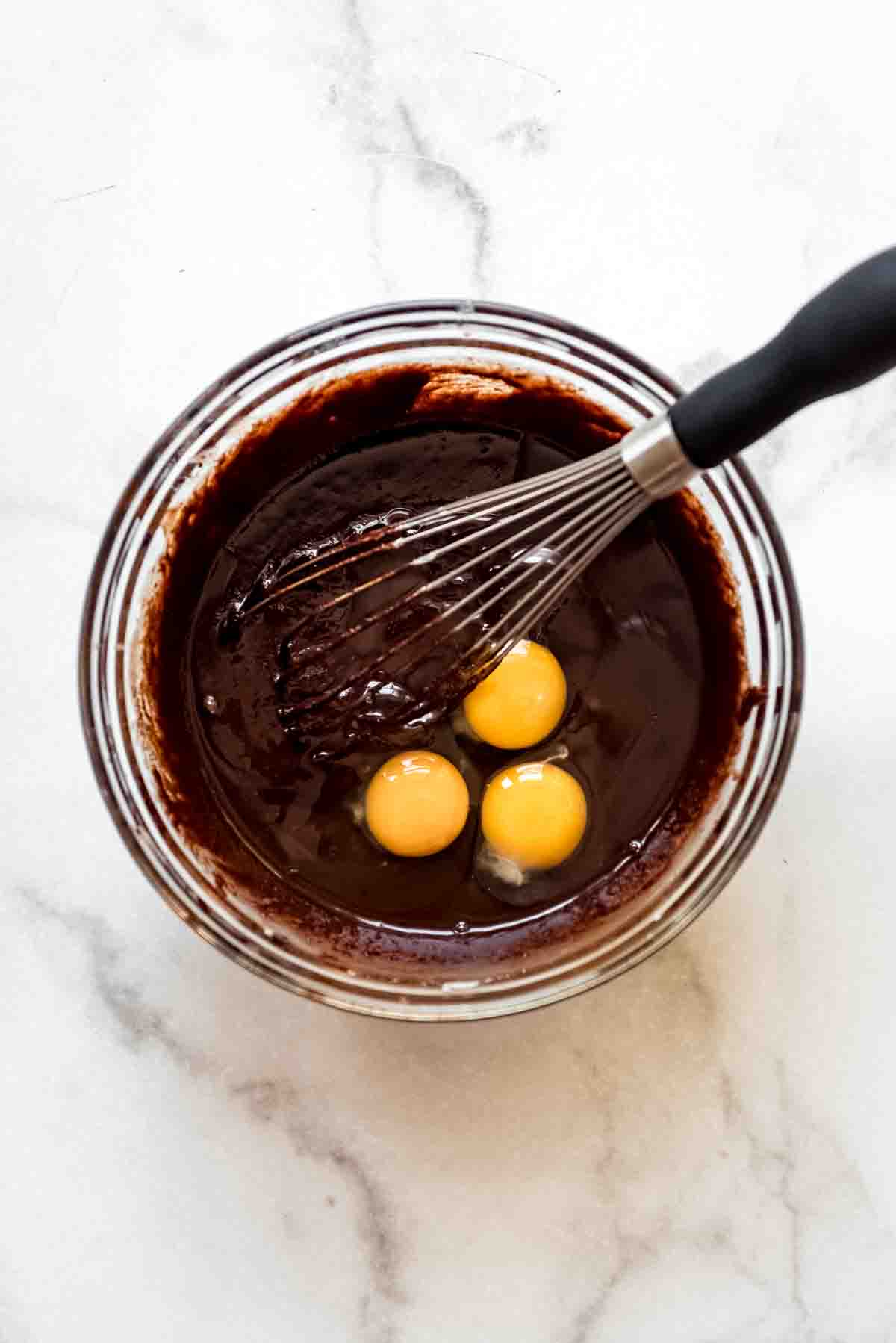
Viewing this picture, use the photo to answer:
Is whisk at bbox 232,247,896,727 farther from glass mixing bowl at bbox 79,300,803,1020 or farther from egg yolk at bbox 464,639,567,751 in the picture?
glass mixing bowl at bbox 79,300,803,1020

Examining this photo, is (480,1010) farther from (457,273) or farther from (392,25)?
(392,25)

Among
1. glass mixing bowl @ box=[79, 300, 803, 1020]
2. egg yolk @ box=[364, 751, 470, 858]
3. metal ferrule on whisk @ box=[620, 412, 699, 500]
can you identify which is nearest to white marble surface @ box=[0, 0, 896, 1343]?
glass mixing bowl @ box=[79, 300, 803, 1020]

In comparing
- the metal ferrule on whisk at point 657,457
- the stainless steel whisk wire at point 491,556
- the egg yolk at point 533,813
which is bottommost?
the egg yolk at point 533,813

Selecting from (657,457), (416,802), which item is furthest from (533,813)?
(657,457)

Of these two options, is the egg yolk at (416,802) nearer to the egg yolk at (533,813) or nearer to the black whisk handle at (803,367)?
the egg yolk at (533,813)

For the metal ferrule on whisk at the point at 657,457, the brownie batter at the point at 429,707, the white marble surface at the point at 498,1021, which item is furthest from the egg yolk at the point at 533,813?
the metal ferrule on whisk at the point at 657,457

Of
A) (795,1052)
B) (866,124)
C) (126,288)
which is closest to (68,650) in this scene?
(126,288)
